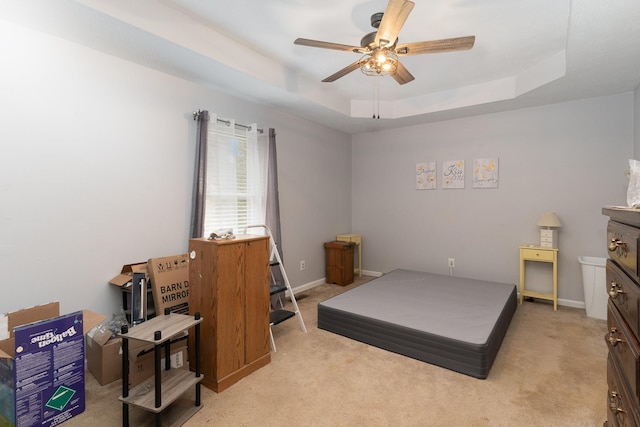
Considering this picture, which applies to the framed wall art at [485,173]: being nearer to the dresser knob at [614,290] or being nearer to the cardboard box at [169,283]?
the dresser knob at [614,290]

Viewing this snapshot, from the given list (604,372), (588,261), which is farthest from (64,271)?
(588,261)

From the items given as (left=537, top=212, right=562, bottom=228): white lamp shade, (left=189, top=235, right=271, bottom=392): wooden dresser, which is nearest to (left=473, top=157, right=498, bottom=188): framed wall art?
(left=537, top=212, right=562, bottom=228): white lamp shade

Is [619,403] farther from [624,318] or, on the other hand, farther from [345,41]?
[345,41]

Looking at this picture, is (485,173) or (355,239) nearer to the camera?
(485,173)

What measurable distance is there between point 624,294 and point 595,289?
2.94 meters

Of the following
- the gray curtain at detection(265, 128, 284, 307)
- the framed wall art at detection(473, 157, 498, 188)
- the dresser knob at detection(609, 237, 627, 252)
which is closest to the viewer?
the dresser knob at detection(609, 237, 627, 252)

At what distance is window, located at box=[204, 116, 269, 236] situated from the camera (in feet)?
10.2

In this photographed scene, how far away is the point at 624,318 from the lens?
1055 mm

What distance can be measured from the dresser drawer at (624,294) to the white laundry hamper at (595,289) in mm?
2603

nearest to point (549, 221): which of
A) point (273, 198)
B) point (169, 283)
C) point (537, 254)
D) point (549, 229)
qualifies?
point (549, 229)

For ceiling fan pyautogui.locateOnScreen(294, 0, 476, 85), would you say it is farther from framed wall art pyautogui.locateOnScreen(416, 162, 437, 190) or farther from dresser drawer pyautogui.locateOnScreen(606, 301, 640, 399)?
framed wall art pyautogui.locateOnScreen(416, 162, 437, 190)

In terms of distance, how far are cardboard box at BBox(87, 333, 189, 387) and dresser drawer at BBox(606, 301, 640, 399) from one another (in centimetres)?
237

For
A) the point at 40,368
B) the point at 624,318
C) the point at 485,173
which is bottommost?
the point at 40,368

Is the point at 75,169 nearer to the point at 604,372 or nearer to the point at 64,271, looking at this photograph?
the point at 64,271
